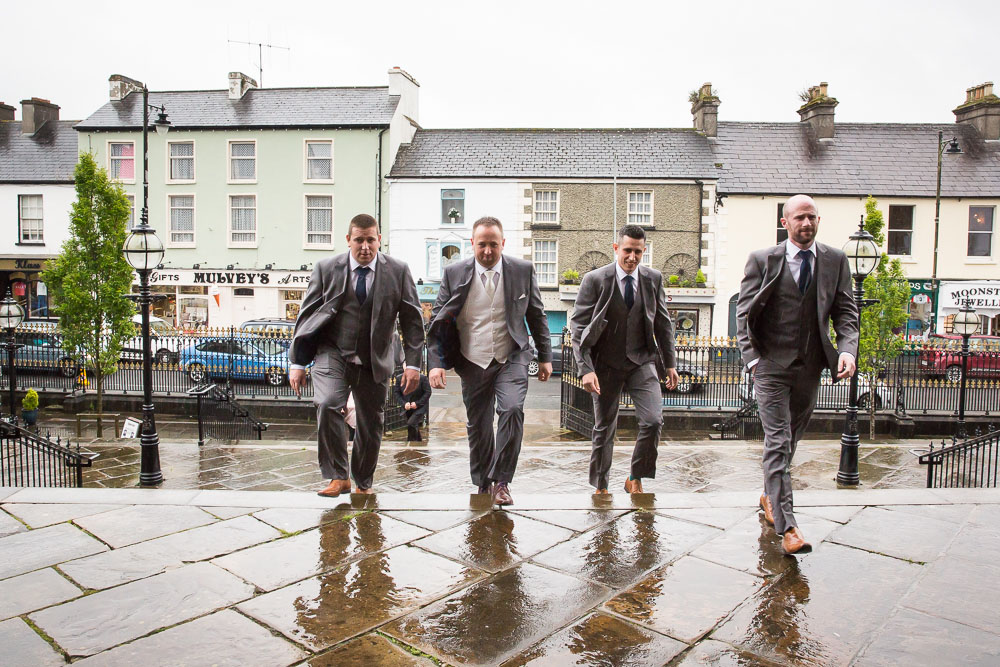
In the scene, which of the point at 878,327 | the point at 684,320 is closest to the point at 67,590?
the point at 878,327

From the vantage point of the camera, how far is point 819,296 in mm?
3973

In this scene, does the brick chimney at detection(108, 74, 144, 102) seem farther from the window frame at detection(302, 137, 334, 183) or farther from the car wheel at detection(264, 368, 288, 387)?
the car wheel at detection(264, 368, 288, 387)

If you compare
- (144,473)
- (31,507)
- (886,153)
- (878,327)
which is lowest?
(144,473)

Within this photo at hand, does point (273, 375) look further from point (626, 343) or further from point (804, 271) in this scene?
point (804, 271)

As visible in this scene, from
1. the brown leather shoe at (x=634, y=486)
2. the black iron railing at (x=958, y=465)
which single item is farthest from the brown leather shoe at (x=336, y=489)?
the black iron railing at (x=958, y=465)

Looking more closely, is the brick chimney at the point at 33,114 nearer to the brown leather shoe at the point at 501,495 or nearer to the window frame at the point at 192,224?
the window frame at the point at 192,224

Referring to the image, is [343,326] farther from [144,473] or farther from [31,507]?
[144,473]

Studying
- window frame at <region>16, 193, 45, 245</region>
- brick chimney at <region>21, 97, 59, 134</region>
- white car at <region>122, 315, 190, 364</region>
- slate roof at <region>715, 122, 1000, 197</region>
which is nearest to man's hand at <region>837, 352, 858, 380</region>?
white car at <region>122, 315, 190, 364</region>

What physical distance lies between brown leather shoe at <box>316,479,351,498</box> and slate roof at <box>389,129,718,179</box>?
22981 millimetres

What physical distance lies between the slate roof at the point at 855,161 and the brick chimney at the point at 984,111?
39 centimetres

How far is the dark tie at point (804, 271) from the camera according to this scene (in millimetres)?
4004

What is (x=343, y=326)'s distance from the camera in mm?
4672

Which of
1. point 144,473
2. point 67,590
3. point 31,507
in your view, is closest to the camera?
point 67,590

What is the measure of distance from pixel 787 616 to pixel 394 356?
9.43ft
